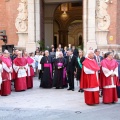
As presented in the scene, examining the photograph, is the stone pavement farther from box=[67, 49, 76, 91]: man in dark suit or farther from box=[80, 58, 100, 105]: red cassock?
box=[67, 49, 76, 91]: man in dark suit

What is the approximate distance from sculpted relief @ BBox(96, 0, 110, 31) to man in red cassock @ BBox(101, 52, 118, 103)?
9.24 metres

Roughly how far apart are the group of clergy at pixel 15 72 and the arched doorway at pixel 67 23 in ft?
57.7

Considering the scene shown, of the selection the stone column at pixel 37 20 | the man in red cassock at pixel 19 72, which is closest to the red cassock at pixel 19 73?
the man in red cassock at pixel 19 72

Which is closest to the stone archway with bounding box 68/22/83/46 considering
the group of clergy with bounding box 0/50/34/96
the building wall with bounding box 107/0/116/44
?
the building wall with bounding box 107/0/116/44

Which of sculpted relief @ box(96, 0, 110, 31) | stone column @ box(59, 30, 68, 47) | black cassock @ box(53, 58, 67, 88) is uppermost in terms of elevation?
sculpted relief @ box(96, 0, 110, 31)

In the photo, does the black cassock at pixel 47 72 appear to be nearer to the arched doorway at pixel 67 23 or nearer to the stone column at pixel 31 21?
the stone column at pixel 31 21

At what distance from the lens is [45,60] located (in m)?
12.7

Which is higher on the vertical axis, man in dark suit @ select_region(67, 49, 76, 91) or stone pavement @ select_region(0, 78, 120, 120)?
man in dark suit @ select_region(67, 49, 76, 91)

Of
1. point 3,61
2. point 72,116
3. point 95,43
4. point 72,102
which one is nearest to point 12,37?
point 95,43

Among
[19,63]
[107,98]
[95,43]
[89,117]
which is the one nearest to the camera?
[89,117]

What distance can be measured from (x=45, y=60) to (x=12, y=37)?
7103 millimetres

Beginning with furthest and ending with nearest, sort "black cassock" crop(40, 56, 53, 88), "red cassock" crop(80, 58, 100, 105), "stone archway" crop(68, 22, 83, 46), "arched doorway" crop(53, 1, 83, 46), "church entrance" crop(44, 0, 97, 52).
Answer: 1. "stone archway" crop(68, 22, 83, 46)
2. "arched doorway" crop(53, 1, 83, 46)
3. "church entrance" crop(44, 0, 97, 52)
4. "black cassock" crop(40, 56, 53, 88)
5. "red cassock" crop(80, 58, 100, 105)

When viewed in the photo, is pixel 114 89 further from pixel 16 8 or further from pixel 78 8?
pixel 78 8

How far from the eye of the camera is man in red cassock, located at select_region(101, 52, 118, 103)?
9.11 metres
